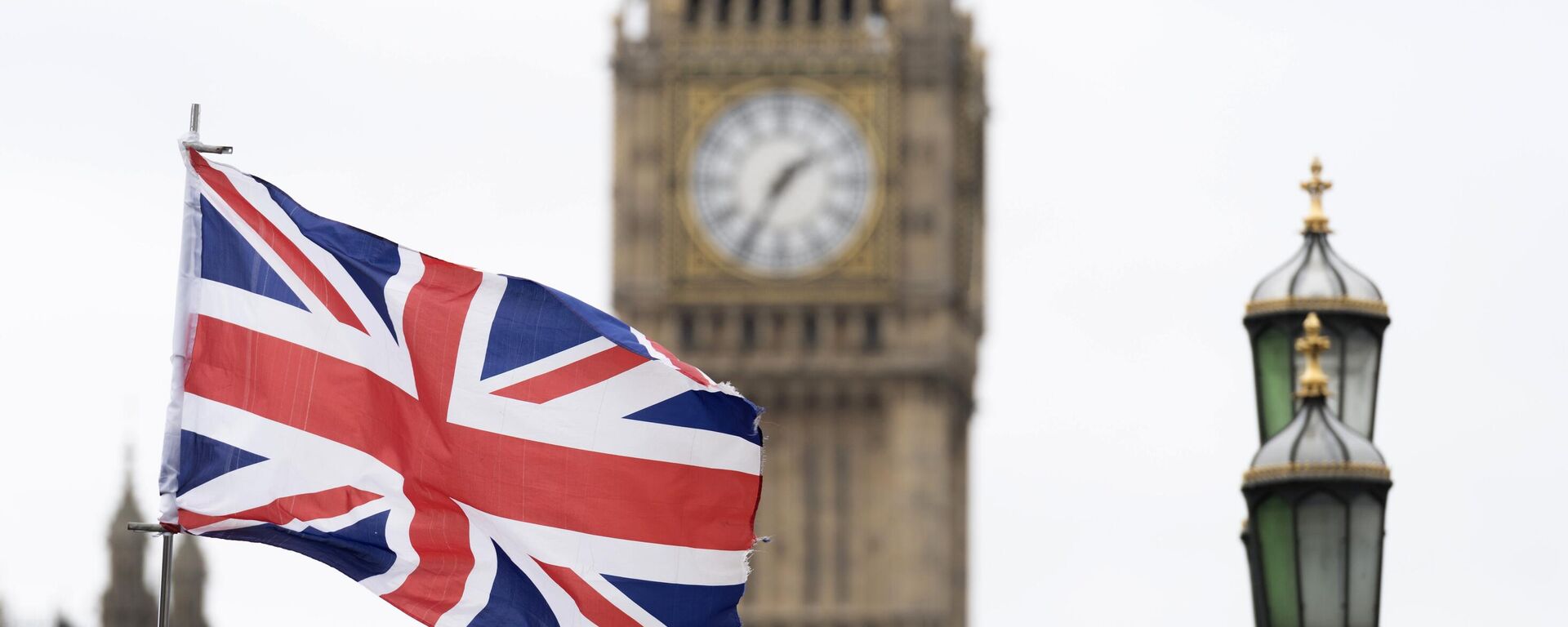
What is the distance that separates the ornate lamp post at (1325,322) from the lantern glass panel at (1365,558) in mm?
1337

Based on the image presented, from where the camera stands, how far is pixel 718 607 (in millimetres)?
21562

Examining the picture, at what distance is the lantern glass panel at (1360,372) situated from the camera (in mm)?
20781

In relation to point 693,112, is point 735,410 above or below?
below

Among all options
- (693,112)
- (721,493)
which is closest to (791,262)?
(693,112)

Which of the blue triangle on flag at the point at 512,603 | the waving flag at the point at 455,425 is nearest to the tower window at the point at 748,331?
the waving flag at the point at 455,425

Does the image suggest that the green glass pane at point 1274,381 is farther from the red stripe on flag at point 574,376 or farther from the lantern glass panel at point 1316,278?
the red stripe on flag at point 574,376

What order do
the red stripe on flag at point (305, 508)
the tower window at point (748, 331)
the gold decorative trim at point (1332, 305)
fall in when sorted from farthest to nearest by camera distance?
the tower window at point (748, 331) < the gold decorative trim at point (1332, 305) < the red stripe on flag at point (305, 508)

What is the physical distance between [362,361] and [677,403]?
154 centimetres

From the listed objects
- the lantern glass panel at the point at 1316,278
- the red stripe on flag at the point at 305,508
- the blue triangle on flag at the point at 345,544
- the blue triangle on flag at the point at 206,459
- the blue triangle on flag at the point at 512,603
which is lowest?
the blue triangle on flag at the point at 512,603

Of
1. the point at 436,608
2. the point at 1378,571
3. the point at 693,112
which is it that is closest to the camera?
the point at 1378,571

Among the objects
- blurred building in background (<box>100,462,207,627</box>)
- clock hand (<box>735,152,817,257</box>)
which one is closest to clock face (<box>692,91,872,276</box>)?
clock hand (<box>735,152,817,257</box>)

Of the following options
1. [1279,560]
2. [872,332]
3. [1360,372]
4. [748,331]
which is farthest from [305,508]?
[872,332]

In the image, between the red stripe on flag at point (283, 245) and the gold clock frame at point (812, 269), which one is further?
the gold clock frame at point (812, 269)

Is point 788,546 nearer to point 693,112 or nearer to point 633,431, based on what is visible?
point 693,112
